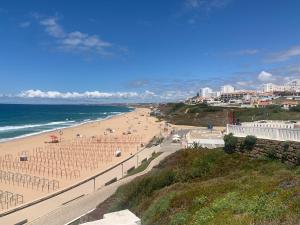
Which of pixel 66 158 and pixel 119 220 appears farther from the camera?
pixel 66 158

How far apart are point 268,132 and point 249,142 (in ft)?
4.13

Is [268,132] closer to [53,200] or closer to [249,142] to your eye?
[249,142]

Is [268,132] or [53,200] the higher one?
[268,132]

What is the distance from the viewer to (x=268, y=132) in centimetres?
1986

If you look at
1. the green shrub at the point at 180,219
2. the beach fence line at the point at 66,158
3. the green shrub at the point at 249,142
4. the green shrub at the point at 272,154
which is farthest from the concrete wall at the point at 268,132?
the beach fence line at the point at 66,158

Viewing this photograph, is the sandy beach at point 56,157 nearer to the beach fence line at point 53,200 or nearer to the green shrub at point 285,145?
the beach fence line at point 53,200

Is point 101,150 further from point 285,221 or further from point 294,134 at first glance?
point 285,221

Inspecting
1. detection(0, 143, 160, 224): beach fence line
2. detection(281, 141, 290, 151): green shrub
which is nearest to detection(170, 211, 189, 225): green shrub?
detection(281, 141, 290, 151): green shrub

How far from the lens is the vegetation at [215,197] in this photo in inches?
306

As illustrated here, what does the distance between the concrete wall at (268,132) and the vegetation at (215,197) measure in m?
1.59

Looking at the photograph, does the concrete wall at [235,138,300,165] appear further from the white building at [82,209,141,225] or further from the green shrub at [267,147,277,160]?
the white building at [82,209,141,225]

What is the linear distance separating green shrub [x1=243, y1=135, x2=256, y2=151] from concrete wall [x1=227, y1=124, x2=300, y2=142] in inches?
24.0

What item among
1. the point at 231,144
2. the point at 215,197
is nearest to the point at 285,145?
the point at 231,144

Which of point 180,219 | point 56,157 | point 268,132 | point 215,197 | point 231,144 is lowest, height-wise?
point 56,157
